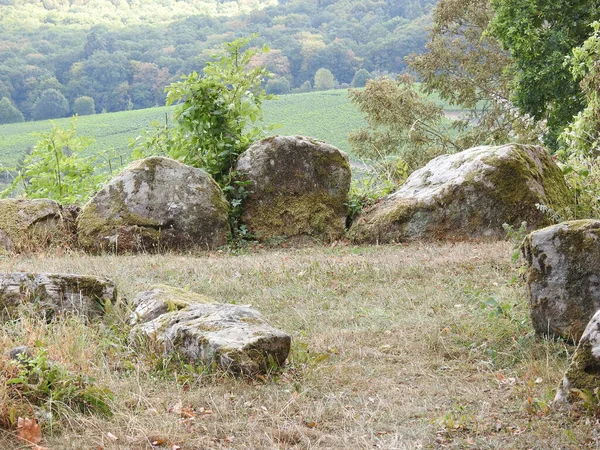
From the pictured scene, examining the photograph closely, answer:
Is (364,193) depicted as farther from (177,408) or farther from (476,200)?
(177,408)

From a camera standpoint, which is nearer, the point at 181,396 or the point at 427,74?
the point at 181,396

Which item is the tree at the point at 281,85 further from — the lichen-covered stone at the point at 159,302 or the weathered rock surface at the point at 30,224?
the lichen-covered stone at the point at 159,302

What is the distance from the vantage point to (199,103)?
12.6 metres

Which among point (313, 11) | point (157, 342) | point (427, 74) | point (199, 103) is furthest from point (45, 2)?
point (157, 342)

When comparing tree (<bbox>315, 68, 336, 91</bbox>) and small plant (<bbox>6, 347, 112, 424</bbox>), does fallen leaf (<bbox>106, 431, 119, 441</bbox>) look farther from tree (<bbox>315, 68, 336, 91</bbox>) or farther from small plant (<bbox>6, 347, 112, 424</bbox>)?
tree (<bbox>315, 68, 336, 91</bbox>)

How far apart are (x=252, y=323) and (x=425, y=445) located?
196cm

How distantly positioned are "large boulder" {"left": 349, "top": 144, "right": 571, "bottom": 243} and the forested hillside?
45.8 meters

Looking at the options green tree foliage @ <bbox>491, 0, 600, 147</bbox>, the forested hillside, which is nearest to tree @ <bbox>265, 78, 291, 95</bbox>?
the forested hillside

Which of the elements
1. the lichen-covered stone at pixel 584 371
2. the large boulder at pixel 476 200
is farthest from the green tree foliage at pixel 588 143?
the lichen-covered stone at pixel 584 371

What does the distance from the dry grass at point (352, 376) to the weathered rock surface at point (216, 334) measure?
0.13 metres

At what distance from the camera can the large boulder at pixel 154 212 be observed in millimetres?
10969

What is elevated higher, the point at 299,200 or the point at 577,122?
the point at 577,122

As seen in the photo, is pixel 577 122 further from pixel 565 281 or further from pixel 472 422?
pixel 472 422

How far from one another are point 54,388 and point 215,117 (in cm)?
882
